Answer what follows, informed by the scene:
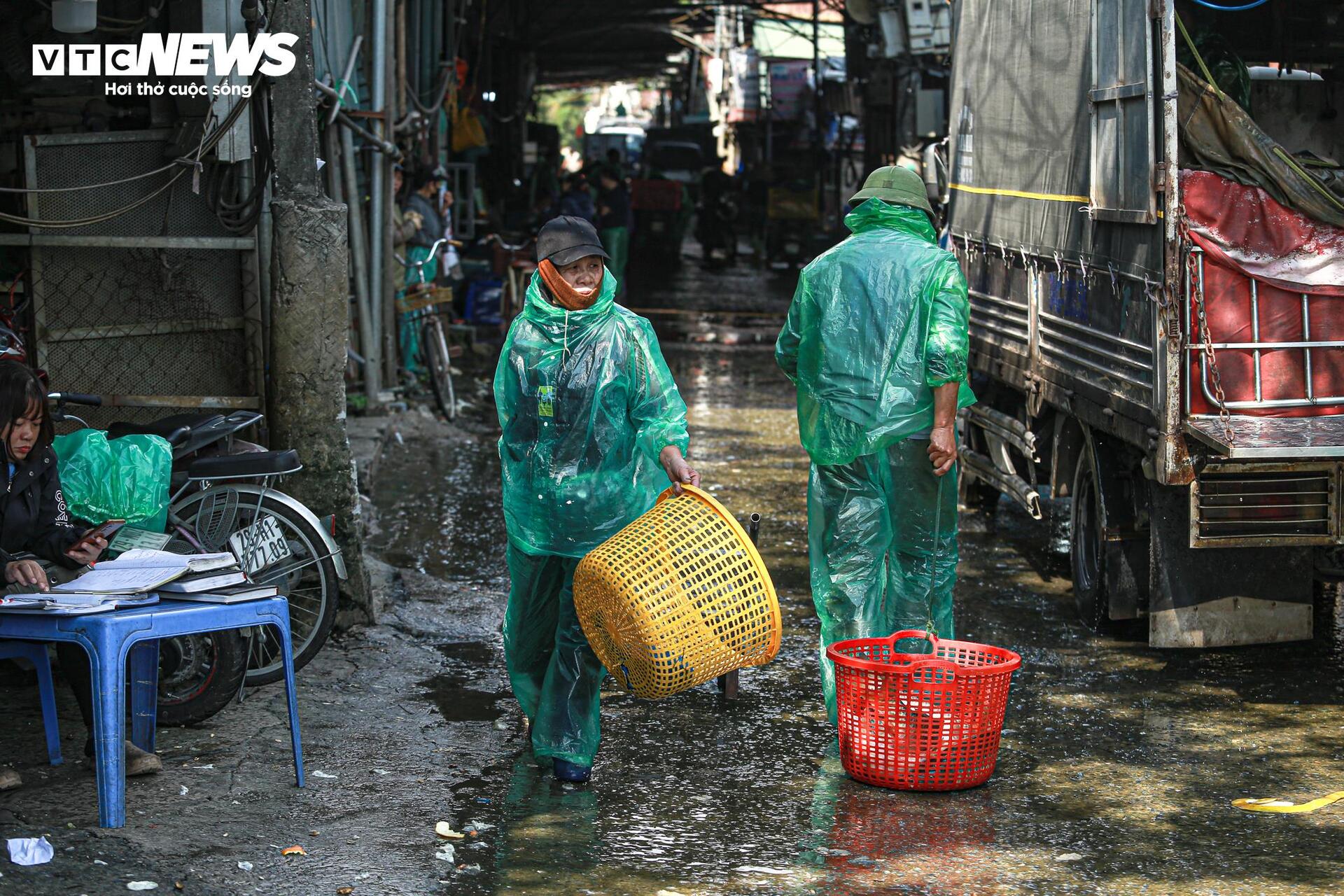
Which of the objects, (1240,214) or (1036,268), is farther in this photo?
(1036,268)

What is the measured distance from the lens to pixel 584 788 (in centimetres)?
505

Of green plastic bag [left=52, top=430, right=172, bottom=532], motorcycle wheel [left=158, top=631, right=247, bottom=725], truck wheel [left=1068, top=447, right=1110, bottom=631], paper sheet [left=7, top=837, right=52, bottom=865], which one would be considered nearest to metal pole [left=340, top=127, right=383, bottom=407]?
green plastic bag [left=52, top=430, right=172, bottom=532]

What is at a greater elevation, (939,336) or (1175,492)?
(939,336)

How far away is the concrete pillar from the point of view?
256 inches

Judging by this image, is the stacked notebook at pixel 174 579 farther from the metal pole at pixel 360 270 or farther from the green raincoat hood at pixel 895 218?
the metal pole at pixel 360 270

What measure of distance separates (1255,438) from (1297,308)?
0.71 metres

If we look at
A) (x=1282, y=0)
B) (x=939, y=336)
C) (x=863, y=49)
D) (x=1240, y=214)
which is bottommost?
(x=939, y=336)

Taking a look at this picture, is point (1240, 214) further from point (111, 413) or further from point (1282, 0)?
A: point (111, 413)

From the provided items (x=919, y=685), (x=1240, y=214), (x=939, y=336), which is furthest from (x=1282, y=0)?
(x=919, y=685)

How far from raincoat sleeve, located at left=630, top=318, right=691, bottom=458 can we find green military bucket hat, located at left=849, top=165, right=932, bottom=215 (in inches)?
44.3

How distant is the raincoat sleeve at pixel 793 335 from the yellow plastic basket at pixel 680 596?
3.72 ft

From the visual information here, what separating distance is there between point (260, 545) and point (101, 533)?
1084 mm

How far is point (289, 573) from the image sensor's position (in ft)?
19.7

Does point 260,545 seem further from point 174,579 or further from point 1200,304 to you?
point 1200,304
